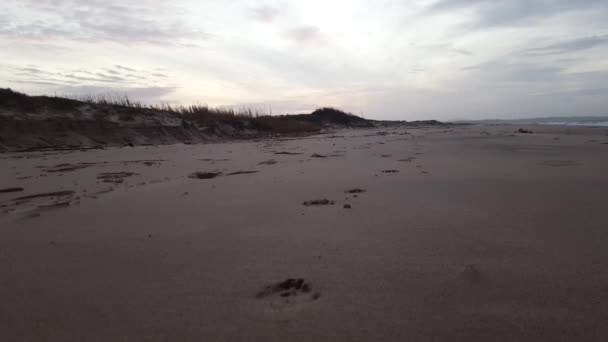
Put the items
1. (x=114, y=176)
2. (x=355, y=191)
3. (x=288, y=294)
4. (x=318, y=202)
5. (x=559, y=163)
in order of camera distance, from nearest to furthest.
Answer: (x=288, y=294), (x=318, y=202), (x=355, y=191), (x=114, y=176), (x=559, y=163)

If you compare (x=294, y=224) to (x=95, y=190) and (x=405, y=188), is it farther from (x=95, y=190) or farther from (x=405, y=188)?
(x=95, y=190)

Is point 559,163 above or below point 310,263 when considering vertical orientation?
above

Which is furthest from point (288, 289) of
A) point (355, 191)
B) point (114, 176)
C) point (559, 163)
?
point (559, 163)

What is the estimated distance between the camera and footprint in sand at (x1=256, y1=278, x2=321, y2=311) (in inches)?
41.1

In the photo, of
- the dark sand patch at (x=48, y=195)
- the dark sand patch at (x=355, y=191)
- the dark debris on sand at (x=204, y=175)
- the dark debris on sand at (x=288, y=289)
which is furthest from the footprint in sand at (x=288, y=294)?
the dark debris on sand at (x=204, y=175)

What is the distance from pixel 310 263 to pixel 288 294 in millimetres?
224

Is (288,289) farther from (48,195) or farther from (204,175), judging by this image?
(204,175)

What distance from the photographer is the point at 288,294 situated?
1.11 meters

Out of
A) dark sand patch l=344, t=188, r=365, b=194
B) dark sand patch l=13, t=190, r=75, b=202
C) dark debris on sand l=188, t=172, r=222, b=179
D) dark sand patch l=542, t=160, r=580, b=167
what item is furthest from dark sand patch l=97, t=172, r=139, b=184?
dark sand patch l=542, t=160, r=580, b=167

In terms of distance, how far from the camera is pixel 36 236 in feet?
5.53

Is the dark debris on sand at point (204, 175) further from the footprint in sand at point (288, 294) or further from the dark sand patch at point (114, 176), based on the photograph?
the footprint in sand at point (288, 294)

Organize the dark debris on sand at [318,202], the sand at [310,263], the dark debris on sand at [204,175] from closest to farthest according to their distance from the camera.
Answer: the sand at [310,263]
the dark debris on sand at [318,202]
the dark debris on sand at [204,175]

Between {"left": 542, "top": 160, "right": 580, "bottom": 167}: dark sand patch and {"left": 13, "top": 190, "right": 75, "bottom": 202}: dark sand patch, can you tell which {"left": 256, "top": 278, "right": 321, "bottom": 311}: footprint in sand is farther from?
{"left": 542, "top": 160, "right": 580, "bottom": 167}: dark sand patch

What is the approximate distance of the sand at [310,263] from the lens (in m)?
0.93
